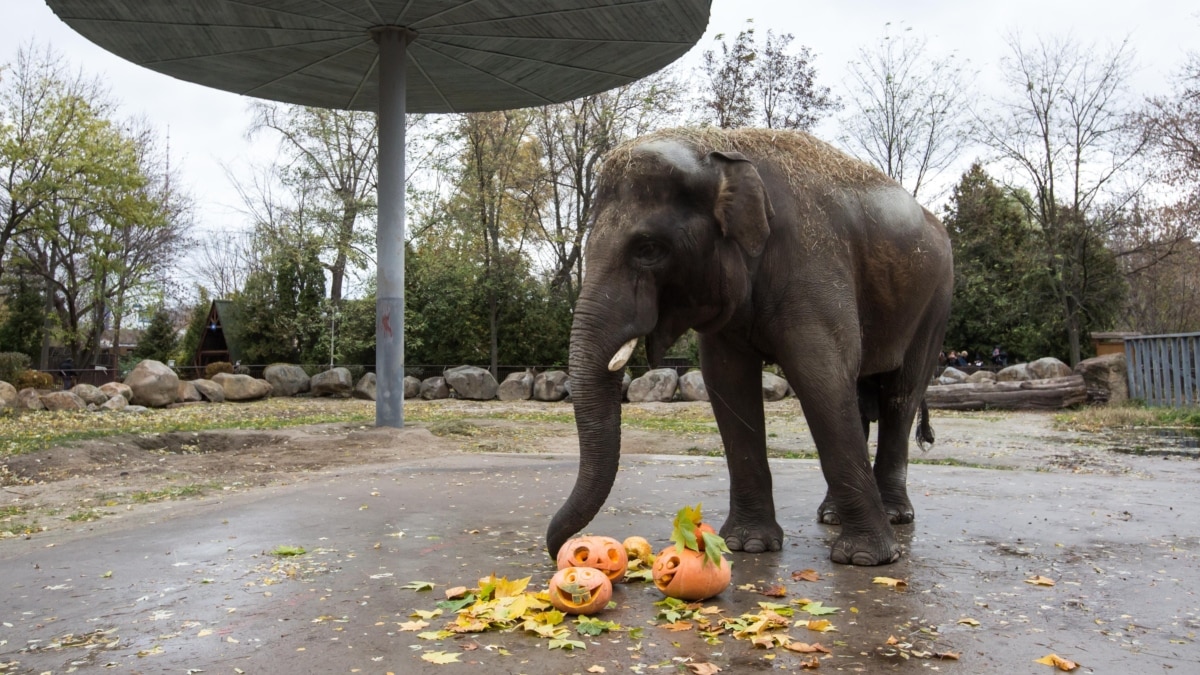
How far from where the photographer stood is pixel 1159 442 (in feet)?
43.7

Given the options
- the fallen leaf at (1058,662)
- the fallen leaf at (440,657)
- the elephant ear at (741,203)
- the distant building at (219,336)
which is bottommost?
the fallen leaf at (1058,662)

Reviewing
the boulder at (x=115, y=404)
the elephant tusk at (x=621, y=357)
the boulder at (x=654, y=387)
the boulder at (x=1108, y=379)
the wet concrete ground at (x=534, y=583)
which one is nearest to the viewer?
the wet concrete ground at (x=534, y=583)

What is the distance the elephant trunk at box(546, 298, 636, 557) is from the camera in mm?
4516

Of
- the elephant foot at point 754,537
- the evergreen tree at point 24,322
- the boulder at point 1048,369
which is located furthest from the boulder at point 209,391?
the elephant foot at point 754,537

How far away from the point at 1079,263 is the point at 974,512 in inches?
1029

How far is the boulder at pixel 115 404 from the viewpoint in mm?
21417

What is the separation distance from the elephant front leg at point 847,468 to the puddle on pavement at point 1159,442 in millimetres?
8161

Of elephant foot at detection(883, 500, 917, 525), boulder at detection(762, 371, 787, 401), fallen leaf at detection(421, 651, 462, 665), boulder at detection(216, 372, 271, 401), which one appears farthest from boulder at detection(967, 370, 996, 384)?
fallen leaf at detection(421, 651, 462, 665)

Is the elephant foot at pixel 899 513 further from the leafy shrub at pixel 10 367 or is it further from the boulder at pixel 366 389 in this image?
the leafy shrub at pixel 10 367

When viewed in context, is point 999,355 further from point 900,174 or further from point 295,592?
A: point 295,592

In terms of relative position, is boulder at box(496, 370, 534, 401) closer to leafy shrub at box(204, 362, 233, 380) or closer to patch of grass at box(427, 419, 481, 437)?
leafy shrub at box(204, 362, 233, 380)

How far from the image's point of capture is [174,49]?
15266mm

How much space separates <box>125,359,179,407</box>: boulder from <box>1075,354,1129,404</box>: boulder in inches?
861

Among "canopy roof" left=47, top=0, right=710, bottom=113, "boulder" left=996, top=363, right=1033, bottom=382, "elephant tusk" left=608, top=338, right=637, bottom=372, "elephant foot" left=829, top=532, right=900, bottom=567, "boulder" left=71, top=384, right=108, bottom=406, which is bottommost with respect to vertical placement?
"elephant foot" left=829, top=532, right=900, bottom=567
